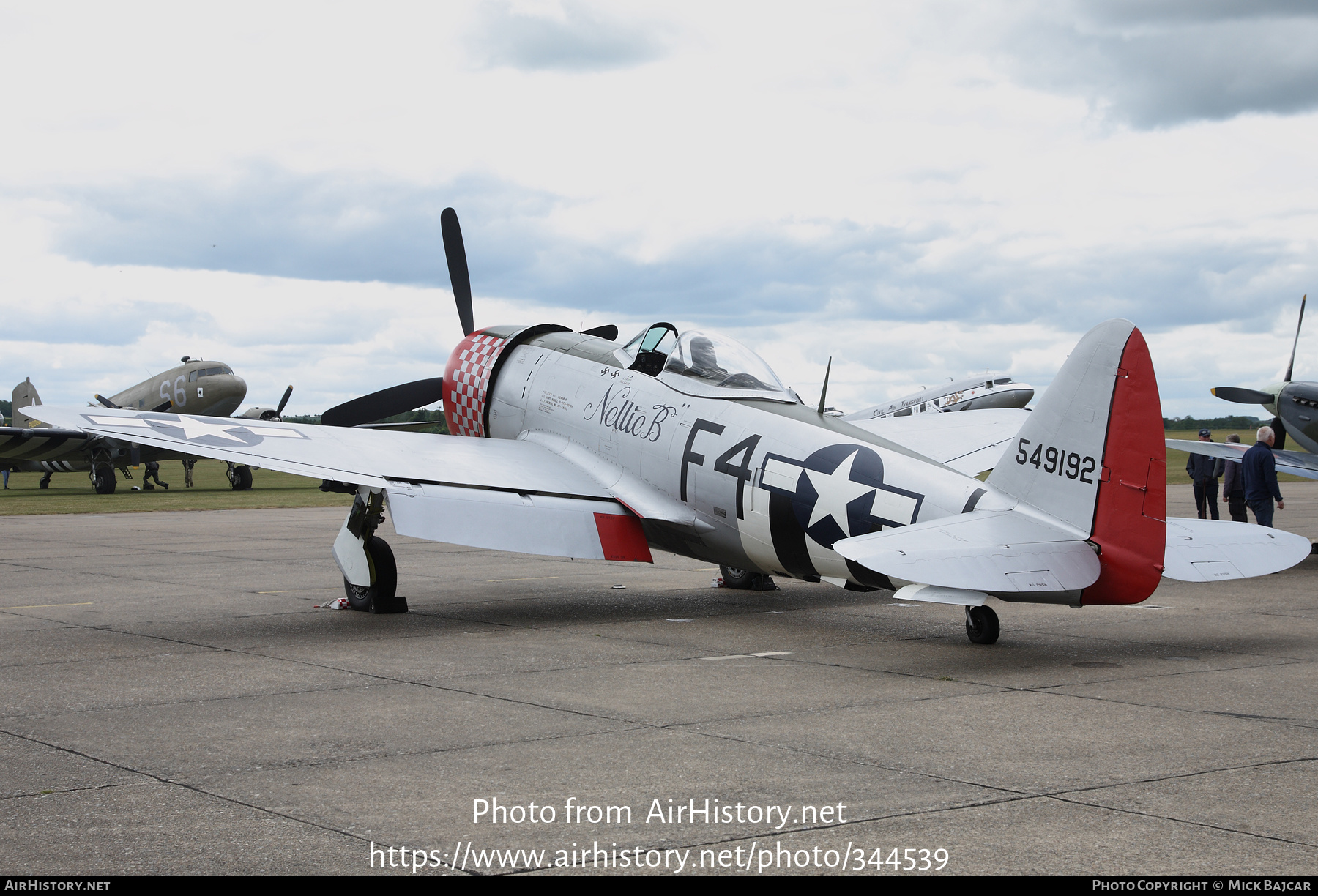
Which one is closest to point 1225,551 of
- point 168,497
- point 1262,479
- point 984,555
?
point 984,555

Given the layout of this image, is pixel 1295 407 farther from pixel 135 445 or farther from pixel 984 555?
pixel 135 445

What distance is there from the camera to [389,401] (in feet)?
49.2

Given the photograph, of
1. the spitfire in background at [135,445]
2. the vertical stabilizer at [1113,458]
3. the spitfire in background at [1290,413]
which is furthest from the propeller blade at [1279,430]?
the spitfire in background at [135,445]

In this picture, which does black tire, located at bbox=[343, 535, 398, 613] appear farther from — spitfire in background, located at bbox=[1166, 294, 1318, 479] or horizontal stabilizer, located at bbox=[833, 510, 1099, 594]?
spitfire in background, located at bbox=[1166, 294, 1318, 479]

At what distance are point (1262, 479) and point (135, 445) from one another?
32.8 metres

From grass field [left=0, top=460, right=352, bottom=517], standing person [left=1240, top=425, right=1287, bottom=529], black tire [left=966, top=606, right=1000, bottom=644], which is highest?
standing person [left=1240, top=425, right=1287, bottom=529]

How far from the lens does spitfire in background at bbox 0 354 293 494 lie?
3597 cm

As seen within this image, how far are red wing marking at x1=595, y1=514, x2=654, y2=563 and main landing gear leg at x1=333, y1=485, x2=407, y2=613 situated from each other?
2126 millimetres

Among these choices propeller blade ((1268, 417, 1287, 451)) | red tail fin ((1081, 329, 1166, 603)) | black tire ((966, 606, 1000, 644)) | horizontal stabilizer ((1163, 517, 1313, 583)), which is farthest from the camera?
propeller blade ((1268, 417, 1287, 451))

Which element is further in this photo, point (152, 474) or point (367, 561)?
point (152, 474)

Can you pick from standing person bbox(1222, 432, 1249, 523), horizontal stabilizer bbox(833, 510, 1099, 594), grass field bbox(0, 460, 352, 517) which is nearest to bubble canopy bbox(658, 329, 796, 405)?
horizontal stabilizer bbox(833, 510, 1099, 594)

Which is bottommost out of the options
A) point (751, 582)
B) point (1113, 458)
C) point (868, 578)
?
point (751, 582)
